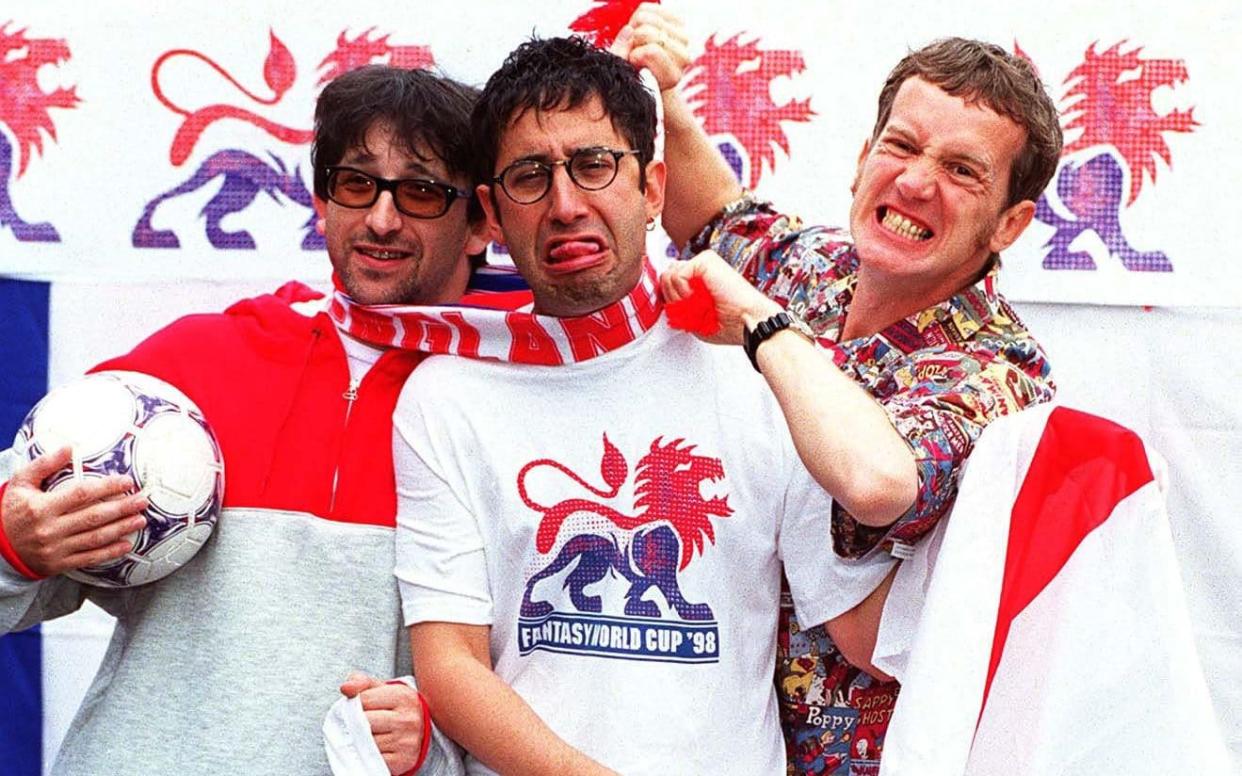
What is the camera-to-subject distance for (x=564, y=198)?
7.26 feet

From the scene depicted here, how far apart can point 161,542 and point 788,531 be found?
0.90 metres

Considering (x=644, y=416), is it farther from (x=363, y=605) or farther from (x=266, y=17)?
(x=266, y=17)

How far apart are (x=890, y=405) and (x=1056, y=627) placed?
380mm

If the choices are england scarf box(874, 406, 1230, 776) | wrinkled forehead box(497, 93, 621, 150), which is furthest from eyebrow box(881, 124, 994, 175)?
wrinkled forehead box(497, 93, 621, 150)

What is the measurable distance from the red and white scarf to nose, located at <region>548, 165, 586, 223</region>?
0.48 ft

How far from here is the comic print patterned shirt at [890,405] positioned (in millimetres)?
2172

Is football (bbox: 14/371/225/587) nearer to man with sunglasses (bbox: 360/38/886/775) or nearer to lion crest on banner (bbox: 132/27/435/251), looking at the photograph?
man with sunglasses (bbox: 360/38/886/775)

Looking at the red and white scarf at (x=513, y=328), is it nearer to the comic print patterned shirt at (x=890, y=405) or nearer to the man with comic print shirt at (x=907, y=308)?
the man with comic print shirt at (x=907, y=308)

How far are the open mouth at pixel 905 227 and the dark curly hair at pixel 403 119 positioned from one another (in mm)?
642

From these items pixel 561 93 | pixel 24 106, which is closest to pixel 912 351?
pixel 561 93

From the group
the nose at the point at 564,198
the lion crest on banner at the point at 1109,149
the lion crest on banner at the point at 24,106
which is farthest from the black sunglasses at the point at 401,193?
the lion crest on banner at the point at 1109,149

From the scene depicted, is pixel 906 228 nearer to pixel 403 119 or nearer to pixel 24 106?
pixel 403 119

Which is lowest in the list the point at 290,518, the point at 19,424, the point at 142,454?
the point at 19,424

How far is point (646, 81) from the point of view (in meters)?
2.43
